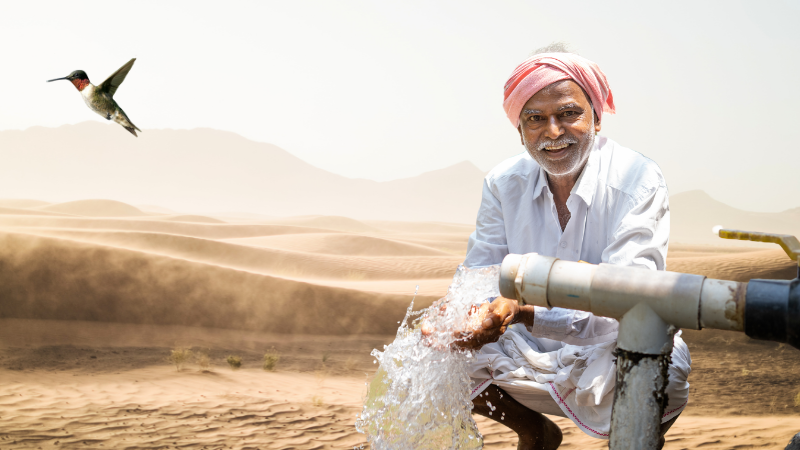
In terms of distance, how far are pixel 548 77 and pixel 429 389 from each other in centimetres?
130

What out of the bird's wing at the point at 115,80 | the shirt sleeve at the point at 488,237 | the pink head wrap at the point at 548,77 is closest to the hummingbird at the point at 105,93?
the bird's wing at the point at 115,80

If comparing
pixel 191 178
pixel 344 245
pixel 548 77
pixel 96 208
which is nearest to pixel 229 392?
pixel 548 77

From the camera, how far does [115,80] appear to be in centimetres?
336

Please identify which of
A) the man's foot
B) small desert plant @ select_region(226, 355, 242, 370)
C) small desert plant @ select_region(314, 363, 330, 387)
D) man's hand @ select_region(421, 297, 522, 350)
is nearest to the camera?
man's hand @ select_region(421, 297, 522, 350)

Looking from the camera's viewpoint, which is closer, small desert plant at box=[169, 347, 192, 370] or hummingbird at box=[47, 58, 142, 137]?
hummingbird at box=[47, 58, 142, 137]

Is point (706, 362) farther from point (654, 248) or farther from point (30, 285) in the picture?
point (30, 285)

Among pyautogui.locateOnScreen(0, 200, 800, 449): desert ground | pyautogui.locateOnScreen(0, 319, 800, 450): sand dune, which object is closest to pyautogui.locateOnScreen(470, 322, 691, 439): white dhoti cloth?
pyautogui.locateOnScreen(0, 200, 800, 449): desert ground

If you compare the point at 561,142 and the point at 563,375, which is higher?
the point at 561,142

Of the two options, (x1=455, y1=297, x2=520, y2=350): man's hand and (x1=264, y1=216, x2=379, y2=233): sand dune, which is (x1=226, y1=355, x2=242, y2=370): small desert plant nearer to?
(x1=455, y1=297, x2=520, y2=350): man's hand

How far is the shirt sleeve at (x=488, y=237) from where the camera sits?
272 cm

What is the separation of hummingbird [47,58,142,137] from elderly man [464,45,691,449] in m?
1.97

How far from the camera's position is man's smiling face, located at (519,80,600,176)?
2.43m

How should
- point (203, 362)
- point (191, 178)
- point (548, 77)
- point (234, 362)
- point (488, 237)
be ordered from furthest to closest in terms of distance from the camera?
point (191, 178)
point (234, 362)
point (203, 362)
point (488, 237)
point (548, 77)

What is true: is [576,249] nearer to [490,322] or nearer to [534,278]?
[490,322]
